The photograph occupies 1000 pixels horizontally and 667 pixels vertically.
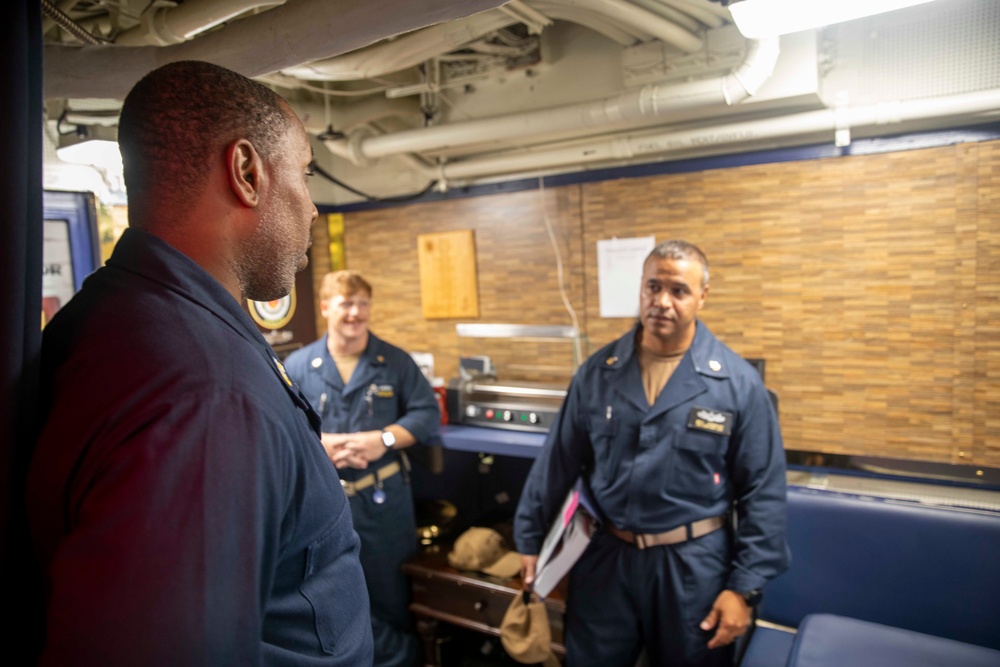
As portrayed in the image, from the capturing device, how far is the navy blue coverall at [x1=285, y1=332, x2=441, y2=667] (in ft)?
9.39

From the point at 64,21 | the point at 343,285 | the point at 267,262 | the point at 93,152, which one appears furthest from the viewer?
the point at 343,285

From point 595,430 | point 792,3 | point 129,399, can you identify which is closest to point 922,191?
point 792,3

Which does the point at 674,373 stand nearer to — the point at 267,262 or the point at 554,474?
the point at 554,474

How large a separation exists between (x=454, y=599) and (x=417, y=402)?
937 millimetres

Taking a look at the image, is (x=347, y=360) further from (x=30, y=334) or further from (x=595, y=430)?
(x=30, y=334)

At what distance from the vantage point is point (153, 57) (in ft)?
5.20

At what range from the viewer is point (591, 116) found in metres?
2.73

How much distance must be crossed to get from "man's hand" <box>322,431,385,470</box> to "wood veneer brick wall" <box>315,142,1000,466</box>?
1.23 meters

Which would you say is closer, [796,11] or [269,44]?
[269,44]

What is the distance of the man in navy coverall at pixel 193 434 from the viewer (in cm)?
60

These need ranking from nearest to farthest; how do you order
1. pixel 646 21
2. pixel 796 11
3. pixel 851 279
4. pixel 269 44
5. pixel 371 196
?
1. pixel 269 44
2. pixel 796 11
3. pixel 646 21
4. pixel 851 279
5. pixel 371 196

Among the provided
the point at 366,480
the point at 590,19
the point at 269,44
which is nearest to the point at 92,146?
the point at 269,44

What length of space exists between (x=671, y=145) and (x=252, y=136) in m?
2.29

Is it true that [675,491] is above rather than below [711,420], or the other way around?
below
